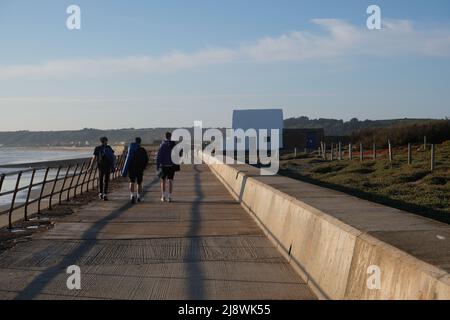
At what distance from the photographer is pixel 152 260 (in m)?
9.78

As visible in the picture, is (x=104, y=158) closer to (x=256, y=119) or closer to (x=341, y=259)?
(x=341, y=259)

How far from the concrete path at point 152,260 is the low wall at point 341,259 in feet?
0.76

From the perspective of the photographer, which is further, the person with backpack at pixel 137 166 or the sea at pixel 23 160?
the sea at pixel 23 160

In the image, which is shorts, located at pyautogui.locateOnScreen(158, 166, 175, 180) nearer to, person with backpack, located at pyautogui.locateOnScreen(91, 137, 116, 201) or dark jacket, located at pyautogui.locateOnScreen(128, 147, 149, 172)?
dark jacket, located at pyautogui.locateOnScreen(128, 147, 149, 172)

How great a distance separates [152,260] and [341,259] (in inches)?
141

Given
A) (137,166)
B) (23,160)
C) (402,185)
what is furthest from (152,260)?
(23,160)

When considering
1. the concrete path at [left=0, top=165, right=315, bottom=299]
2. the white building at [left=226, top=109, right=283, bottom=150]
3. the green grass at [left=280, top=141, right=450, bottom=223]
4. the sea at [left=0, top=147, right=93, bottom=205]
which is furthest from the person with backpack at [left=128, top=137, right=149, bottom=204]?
the white building at [left=226, top=109, right=283, bottom=150]

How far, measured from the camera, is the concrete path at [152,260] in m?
7.77

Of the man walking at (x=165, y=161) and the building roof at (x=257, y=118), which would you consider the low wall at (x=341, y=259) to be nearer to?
the man walking at (x=165, y=161)

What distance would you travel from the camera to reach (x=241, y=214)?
16.0m

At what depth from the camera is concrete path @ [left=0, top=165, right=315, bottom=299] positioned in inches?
306

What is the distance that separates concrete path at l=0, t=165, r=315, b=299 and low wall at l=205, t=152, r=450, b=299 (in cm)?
23

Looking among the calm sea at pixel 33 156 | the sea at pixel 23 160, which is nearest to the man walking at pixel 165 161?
the sea at pixel 23 160

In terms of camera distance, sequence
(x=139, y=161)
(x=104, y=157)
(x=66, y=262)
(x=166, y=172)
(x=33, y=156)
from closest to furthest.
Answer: (x=66, y=262), (x=166, y=172), (x=139, y=161), (x=104, y=157), (x=33, y=156)
